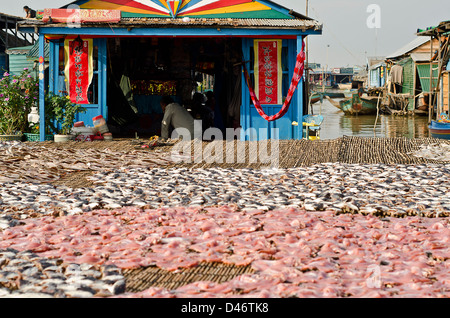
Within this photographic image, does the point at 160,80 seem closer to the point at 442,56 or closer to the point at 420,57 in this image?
the point at 442,56

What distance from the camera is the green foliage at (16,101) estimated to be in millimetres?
12844

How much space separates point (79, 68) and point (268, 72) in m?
4.62

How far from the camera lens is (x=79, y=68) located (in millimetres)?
13281

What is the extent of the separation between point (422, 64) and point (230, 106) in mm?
20237

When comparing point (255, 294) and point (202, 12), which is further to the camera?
point (202, 12)

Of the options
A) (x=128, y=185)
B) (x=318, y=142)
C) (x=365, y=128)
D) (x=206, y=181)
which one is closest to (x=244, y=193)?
(x=206, y=181)

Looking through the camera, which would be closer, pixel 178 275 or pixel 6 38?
pixel 178 275

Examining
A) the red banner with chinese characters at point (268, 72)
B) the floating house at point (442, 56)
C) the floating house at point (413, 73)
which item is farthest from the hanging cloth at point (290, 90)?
the floating house at point (413, 73)

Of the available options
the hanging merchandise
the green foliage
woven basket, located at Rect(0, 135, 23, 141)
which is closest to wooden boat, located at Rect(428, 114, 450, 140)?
the hanging merchandise

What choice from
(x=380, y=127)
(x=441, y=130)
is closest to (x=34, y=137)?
(x=441, y=130)

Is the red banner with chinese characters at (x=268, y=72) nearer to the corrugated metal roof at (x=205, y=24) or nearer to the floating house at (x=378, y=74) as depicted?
the corrugated metal roof at (x=205, y=24)

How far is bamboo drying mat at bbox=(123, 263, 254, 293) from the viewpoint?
3920 millimetres

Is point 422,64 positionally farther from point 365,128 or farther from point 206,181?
point 206,181

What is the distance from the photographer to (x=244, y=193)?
7.16m
